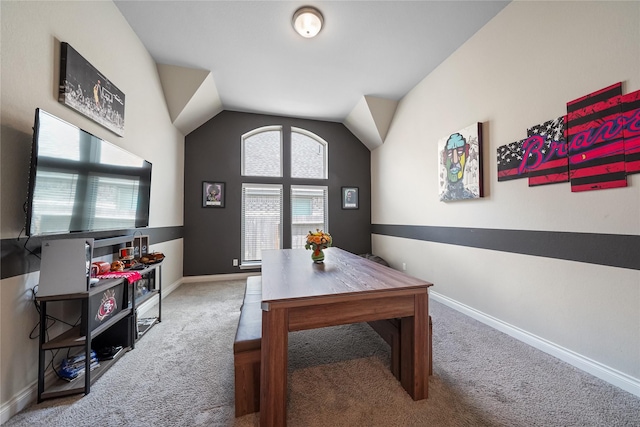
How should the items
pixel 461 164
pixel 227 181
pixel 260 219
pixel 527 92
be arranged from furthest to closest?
pixel 260 219 < pixel 227 181 < pixel 461 164 < pixel 527 92

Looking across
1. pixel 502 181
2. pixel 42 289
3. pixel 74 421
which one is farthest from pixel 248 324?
pixel 502 181

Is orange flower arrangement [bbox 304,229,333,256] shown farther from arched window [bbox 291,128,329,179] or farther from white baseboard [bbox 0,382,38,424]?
arched window [bbox 291,128,329,179]

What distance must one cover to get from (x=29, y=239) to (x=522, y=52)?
162 inches

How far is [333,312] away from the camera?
130cm

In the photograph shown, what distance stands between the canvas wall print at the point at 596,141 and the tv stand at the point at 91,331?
355cm

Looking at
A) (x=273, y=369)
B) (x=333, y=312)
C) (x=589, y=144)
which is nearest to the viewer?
(x=273, y=369)

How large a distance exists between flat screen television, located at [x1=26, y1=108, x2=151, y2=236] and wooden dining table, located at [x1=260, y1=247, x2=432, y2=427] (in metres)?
1.39

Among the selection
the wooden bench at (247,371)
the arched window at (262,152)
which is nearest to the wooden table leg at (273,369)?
the wooden bench at (247,371)

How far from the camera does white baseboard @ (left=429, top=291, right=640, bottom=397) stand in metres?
A: 1.51

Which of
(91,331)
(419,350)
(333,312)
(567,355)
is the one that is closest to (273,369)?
(333,312)

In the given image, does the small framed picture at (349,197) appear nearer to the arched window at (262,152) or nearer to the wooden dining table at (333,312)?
the arched window at (262,152)

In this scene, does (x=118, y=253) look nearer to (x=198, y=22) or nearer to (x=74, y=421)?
(x=74, y=421)

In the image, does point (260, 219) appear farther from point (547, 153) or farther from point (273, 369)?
point (547, 153)

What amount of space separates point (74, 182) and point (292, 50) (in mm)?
2562
